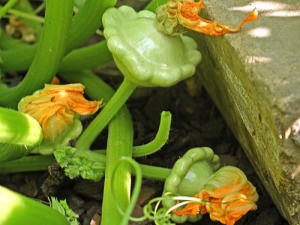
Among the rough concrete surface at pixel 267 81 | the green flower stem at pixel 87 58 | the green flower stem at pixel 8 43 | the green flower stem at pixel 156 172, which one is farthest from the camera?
the green flower stem at pixel 8 43

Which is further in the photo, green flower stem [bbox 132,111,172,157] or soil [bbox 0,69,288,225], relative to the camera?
soil [bbox 0,69,288,225]

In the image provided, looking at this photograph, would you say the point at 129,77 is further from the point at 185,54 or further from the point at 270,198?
the point at 270,198

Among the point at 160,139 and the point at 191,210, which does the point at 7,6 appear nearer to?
the point at 160,139

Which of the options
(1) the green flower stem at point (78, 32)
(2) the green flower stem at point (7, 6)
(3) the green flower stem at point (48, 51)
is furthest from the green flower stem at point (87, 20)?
(2) the green flower stem at point (7, 6)

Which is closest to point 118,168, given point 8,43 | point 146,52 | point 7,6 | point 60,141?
point 60,141

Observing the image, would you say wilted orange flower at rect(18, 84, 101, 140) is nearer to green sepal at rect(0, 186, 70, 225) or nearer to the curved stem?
the curved stem

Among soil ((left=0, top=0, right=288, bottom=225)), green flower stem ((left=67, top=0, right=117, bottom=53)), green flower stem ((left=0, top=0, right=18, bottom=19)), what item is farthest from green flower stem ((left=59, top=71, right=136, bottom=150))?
green flower stem ((left=0, top=0, right=18, bottom=19))

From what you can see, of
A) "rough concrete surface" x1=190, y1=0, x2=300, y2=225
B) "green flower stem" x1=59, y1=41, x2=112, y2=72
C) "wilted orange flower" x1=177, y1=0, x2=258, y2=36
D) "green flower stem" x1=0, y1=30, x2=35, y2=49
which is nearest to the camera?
"rough concrete surface" x1=190, y1=0, x2=300, y2=225

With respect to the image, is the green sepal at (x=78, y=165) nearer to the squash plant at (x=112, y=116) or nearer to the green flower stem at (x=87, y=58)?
the squash plant at (x=112, y=116)
